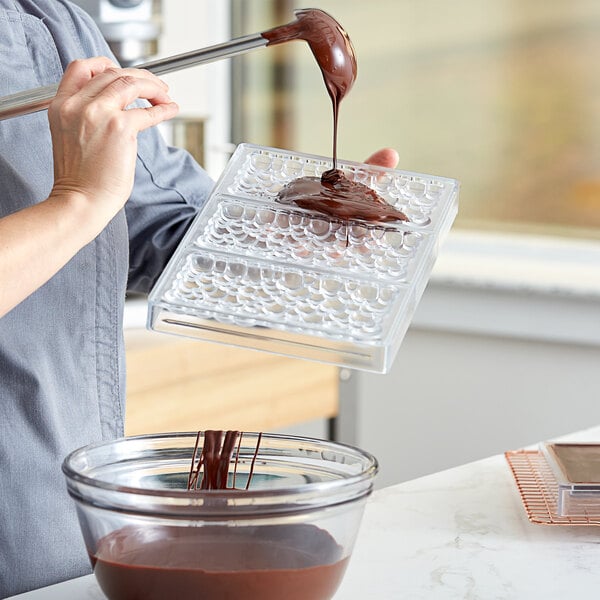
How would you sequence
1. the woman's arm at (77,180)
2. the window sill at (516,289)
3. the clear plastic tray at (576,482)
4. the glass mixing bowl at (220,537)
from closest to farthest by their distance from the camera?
the glass mixing bowl at (220,537)
the woman's arm at (77,180)
the clear plastic tray at (576,482)
the window sill at (516,289)

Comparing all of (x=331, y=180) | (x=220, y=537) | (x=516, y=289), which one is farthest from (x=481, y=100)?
(x=220, y=537)

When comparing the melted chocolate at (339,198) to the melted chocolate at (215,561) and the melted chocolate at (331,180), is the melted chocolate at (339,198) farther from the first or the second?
the melted chocolate at (215,561)

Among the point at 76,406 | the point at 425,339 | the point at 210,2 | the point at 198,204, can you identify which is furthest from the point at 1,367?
the point at 210,2

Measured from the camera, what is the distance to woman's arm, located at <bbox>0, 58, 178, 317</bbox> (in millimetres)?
823

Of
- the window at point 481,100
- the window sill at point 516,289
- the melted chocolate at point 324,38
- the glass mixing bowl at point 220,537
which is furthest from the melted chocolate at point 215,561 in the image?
the window at point 481,100

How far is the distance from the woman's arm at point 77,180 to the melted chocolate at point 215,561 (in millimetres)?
233

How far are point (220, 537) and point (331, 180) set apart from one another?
45 centimetres

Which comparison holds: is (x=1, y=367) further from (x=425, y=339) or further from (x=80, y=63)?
(x=425, y=339)

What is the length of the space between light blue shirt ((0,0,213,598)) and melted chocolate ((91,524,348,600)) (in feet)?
1.14

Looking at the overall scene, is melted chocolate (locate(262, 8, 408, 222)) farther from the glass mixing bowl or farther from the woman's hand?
the glass mixing bowl

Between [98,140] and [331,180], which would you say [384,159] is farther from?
[98,140]

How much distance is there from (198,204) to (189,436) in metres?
Answer: 0.49

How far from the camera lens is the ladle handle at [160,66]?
896mm

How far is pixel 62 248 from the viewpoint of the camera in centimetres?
84
